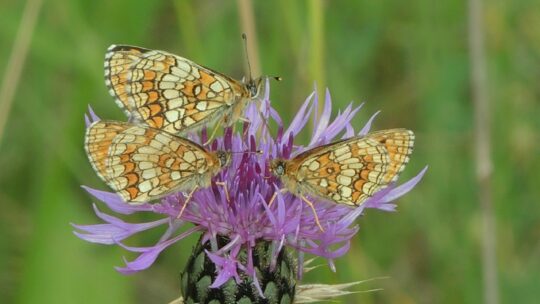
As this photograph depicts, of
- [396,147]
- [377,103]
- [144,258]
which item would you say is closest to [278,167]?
[396,147]

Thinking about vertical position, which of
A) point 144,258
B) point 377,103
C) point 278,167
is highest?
point 377,103

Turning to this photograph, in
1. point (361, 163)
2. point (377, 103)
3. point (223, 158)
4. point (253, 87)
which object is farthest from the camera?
point (377, 103)

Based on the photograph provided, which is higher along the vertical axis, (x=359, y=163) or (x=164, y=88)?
(x=164, y=88)

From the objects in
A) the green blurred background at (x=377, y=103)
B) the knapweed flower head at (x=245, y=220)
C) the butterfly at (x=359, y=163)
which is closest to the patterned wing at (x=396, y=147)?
the butterfly at (x=359, y=163)

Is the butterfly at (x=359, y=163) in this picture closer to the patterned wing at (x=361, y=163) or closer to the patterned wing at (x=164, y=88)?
the patterned wing at (x=361, y=163)

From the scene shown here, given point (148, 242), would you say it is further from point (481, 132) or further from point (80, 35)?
point (481, 132)

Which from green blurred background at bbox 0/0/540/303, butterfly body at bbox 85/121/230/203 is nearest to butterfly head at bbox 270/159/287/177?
butterfly body at bbox 85/121/230/203

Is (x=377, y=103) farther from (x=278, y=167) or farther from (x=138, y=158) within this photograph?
(x=138, y=158)
